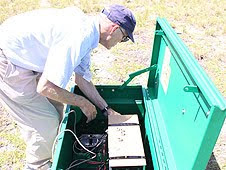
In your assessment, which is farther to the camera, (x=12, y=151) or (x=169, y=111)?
(x=12, y=151)

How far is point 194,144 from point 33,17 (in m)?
1.28

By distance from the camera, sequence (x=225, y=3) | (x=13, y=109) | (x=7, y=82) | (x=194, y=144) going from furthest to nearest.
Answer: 1. (x=225, y=3)
2. (x=13, y=109)
3. (x=7, y=82)
4. (x=194, y=144)

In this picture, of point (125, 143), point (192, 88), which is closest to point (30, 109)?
point (125, 143)

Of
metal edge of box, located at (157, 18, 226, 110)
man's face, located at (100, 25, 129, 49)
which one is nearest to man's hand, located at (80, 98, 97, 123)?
man's face, located at (100, 25, 129, 49)

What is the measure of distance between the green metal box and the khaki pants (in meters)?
0.16

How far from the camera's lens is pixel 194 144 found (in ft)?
4.87

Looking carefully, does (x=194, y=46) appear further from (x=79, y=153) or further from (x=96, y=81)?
(x=79, y=153)

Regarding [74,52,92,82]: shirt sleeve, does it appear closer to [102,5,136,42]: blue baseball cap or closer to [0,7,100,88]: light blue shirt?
[0,7,100,88]: light blue shirt

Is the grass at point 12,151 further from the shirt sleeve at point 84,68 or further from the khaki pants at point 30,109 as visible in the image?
the shirt sleeve at point 84,68

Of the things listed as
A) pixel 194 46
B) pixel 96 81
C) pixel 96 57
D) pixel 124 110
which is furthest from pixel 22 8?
pixel 124 110

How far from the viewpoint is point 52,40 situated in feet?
6.10

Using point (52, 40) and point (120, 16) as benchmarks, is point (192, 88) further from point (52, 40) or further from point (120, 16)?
point (52, 40)

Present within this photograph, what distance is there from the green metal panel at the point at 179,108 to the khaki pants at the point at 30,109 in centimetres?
77

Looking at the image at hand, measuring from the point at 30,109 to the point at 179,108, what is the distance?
1.07 metres
